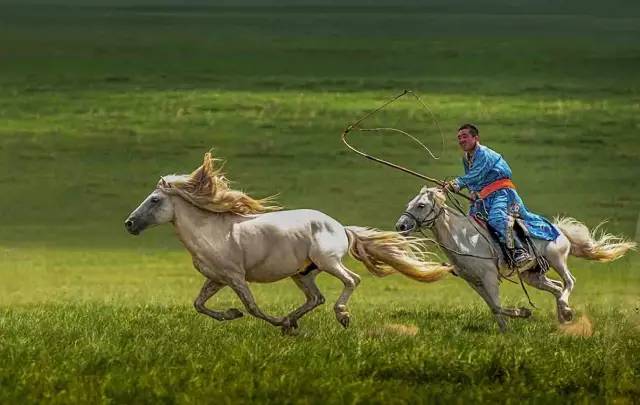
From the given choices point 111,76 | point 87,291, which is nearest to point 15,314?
point 87,291

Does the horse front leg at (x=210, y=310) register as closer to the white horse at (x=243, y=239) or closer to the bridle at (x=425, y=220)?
the white horse at (x=243, y=239)

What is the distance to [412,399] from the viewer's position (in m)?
9.27

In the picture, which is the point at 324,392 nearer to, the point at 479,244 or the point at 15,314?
the point at 479,244

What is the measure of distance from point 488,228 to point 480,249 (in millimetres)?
161

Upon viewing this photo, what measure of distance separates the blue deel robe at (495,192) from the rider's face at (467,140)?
0.17 feet

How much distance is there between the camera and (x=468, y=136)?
1225 centimetres

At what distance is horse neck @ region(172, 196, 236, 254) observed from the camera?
12.0 m

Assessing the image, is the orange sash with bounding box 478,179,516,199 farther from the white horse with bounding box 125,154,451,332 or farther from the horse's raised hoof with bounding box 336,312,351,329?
the horse's raised hoof with bounding box 336,312,351,329

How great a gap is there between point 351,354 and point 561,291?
2.84 meters

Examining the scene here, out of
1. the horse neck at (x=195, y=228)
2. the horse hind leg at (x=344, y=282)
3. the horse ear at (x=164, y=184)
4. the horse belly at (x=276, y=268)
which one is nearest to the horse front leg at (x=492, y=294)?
the horse hind leg at (x=344, y=282)

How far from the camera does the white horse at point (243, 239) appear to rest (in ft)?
39.2

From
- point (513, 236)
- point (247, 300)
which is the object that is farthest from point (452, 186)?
point (247, 300)

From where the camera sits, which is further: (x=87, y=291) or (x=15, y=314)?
(x=87, y=291)

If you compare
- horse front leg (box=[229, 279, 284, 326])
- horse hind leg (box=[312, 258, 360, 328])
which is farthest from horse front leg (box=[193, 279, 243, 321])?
horse hind leg (box=[312, 258, 360, 328])
